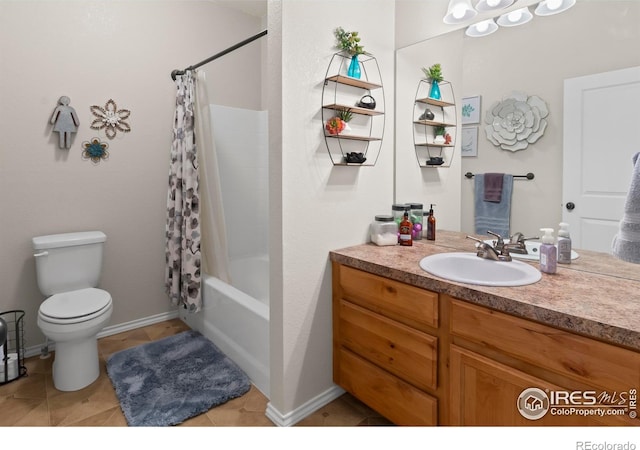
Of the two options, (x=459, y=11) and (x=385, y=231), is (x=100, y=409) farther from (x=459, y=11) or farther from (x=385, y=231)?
(x=459, y=11)

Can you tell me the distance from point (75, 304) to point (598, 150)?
9.01ft

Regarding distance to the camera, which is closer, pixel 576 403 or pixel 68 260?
pixel 576 403

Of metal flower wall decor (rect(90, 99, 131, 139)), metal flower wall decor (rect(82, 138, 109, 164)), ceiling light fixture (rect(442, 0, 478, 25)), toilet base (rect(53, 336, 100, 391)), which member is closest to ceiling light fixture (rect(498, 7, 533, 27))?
ceiling light fixture (rect(442, 0, 478, 25))

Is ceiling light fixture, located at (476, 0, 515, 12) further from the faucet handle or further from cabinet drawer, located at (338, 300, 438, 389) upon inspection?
cabinet drawer, located at (338, 300, 438, 389)

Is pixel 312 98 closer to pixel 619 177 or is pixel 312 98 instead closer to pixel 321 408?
pixel 619 177

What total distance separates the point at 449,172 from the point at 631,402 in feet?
4.28

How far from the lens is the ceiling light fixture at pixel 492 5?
1665mm

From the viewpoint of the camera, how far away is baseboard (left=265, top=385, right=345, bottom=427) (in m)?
1.83

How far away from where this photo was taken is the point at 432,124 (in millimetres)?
2133

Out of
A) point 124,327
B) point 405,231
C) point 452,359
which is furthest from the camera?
point 124,327

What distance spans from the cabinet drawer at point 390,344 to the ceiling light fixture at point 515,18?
144 centimetres

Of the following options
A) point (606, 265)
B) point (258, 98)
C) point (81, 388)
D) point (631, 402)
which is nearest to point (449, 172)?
point (606, 265)

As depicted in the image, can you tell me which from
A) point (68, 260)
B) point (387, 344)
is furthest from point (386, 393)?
point (68, 260)

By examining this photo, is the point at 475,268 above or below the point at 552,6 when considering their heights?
→ below
